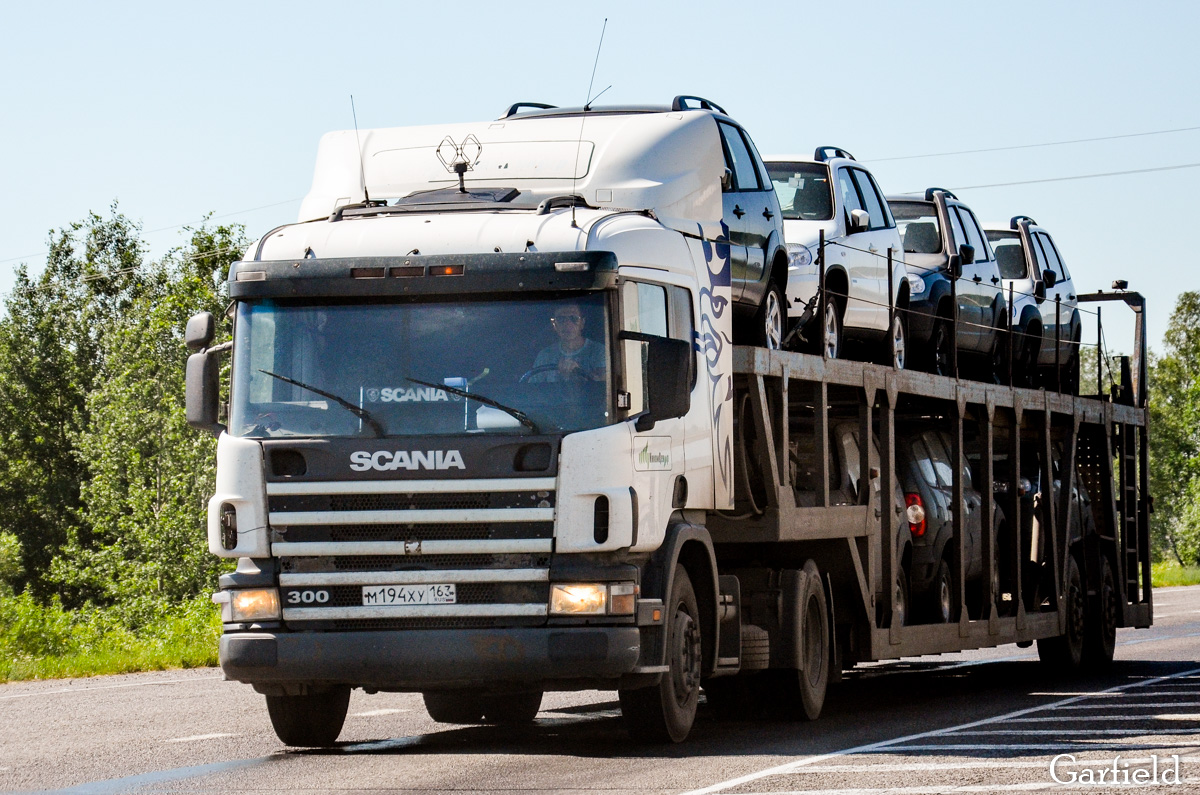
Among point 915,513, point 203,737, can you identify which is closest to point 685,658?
point 203,737

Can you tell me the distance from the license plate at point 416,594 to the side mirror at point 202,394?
1260 mm

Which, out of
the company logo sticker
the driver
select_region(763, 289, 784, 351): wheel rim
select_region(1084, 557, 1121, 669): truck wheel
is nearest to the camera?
the driver

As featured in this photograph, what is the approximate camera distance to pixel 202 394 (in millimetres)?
9734

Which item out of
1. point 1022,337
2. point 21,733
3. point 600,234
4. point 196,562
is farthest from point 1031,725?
point 196,562

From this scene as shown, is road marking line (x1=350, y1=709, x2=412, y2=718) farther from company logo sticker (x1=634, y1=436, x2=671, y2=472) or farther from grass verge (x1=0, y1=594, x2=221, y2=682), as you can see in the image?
grass verge (x1=0, y1=594, x2=221, y2=682)

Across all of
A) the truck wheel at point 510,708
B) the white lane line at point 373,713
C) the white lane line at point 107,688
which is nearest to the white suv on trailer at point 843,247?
the truck wheel at point 510,708

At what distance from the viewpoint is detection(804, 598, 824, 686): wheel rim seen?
39.7 ft

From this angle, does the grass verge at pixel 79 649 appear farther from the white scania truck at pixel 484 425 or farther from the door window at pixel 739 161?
the door window at pixel 739 161

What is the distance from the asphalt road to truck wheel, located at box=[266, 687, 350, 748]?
0.47 ft

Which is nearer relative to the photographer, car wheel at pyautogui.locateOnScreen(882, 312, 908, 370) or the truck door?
the truck door

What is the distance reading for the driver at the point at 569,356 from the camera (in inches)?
370

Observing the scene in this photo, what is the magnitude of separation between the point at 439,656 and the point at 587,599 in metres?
0.81

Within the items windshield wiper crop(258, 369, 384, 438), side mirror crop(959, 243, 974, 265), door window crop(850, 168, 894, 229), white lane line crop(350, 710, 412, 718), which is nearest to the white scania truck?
windshield wiper crop(258, 369, 384, 438)

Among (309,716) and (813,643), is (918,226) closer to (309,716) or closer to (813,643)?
(813,643)
